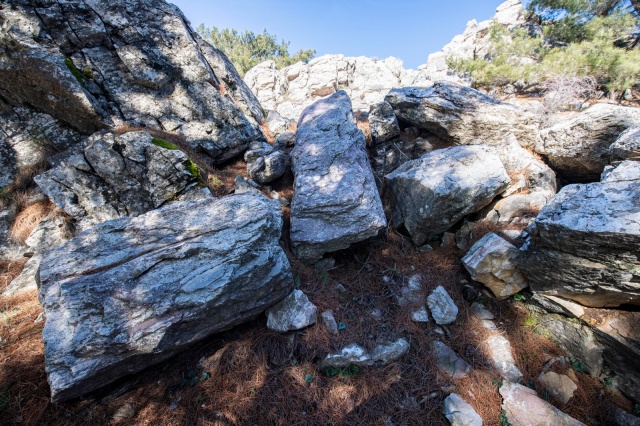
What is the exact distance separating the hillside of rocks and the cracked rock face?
0.11ft

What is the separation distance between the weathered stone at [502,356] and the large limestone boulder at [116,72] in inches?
251

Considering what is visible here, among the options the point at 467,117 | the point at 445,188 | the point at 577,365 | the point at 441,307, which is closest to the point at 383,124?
the point at 467,117

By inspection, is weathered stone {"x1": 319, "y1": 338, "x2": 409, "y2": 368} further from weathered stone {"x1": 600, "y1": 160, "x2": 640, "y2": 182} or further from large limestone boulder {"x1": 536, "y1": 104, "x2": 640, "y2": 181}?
large limestone boulder {"x1": 536, "y1": 104, "x2": 640, "y2": 181}

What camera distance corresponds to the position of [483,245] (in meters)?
3.81

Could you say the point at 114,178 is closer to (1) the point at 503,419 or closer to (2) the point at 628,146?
(1) the point at 503,419

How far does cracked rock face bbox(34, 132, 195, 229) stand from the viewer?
13.6 ft

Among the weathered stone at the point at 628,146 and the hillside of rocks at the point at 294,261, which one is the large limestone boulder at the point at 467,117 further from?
the weathered stone at the point at 628,146

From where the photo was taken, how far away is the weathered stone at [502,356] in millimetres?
3176

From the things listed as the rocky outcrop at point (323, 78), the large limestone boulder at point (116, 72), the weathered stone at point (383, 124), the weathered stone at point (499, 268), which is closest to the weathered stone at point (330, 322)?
the weathered stone at point (499, 268)

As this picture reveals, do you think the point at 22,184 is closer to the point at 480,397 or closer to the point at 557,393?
the point at 480,397

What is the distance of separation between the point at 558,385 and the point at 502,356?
1.93 feet

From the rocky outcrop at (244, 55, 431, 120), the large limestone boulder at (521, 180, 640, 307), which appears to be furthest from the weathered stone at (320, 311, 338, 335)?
the rocky outcrop at (244, 55, 431, 120)

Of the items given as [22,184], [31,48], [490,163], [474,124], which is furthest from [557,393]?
[31,48]

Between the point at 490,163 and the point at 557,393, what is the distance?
3386 mm
